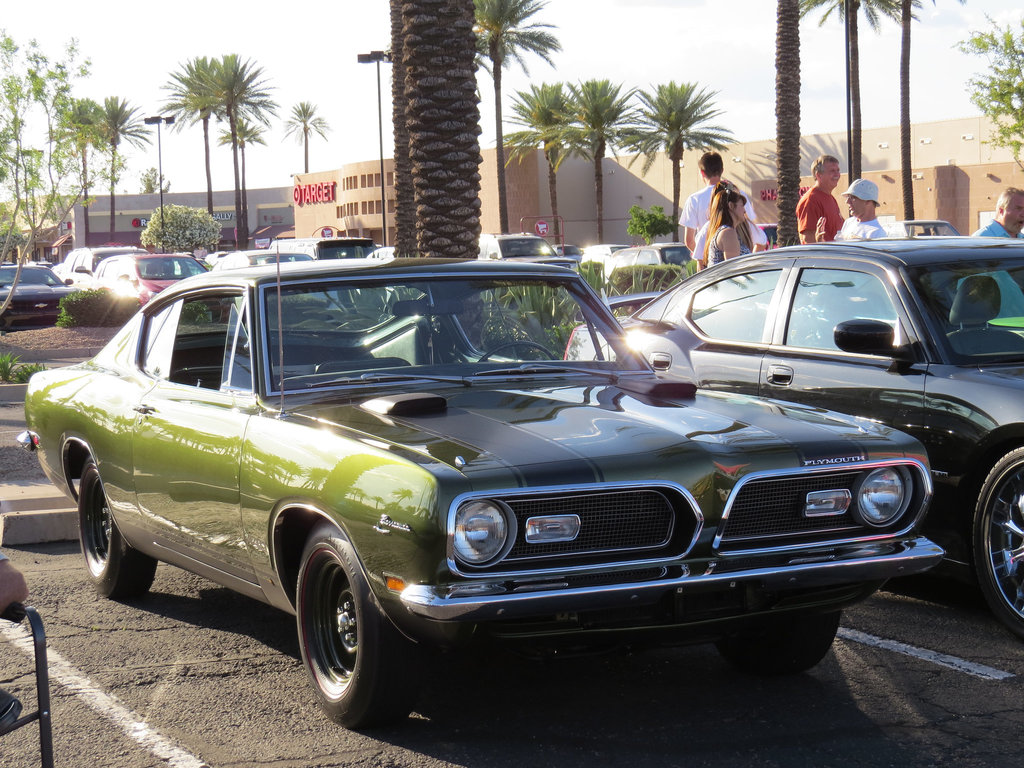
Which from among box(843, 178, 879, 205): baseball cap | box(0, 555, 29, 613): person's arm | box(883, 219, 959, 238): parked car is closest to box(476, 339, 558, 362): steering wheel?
box(0, 555, 29, 613): person's arm

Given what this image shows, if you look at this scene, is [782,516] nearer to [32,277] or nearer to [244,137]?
[32,277]

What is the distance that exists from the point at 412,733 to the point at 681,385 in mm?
1684

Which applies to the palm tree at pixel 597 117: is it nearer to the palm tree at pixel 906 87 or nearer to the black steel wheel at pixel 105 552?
the palm tree at pixel 906 87

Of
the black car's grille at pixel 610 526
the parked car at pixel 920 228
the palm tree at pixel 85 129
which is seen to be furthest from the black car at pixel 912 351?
the parked car at pixel 920 228

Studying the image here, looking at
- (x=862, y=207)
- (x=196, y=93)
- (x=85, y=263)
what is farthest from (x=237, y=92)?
(x=862, y=207)

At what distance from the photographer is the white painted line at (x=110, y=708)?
407 cm

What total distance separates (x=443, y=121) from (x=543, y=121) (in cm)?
5133

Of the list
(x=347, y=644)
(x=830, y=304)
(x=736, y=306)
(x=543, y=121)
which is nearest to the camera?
(x=347, y=644)

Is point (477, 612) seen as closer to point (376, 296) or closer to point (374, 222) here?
point (376, 296)

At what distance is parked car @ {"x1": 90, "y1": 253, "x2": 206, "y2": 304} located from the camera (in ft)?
82.8

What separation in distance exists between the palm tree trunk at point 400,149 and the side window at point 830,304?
1346 centimetres

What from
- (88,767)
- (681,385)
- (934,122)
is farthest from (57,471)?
(934,122)

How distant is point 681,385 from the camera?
4.96 meters

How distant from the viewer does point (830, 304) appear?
6.44m
